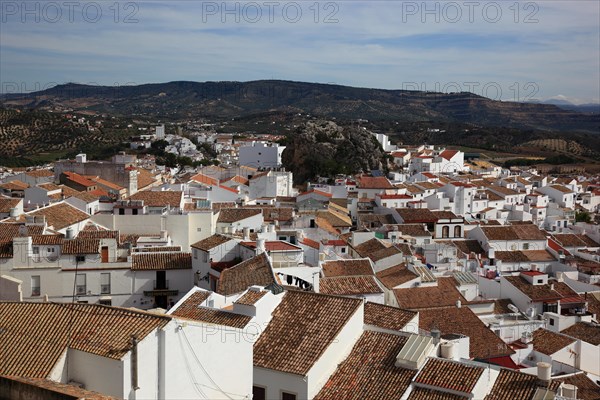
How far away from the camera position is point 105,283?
19.4 m

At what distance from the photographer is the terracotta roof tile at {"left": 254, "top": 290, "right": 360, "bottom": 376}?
12.1 metres

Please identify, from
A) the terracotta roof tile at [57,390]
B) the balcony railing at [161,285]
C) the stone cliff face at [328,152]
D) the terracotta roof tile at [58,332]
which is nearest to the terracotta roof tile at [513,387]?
the terracotta roof tile at [58,332]

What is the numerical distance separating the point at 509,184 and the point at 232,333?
52.1m

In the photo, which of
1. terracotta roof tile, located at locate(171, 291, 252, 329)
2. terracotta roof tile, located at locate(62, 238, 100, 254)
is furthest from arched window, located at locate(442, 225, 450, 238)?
terracotta roof tile, located at locate(171, 291, 252, 329)

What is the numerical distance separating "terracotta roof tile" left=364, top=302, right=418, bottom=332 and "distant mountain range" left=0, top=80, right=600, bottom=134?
126m

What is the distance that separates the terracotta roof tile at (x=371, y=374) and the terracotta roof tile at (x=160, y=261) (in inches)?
336

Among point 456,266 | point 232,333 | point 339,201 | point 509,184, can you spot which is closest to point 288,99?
point 509,184

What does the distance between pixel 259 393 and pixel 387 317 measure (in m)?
3.40

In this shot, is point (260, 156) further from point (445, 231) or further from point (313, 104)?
point (313, 104)

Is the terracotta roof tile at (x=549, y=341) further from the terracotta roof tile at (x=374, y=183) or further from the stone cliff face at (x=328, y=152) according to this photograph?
the stone cliff face at (x=328, y=152)

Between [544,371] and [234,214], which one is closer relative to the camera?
[544,371]

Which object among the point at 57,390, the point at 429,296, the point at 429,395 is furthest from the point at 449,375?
the point at 429,296

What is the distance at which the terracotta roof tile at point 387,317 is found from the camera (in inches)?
544

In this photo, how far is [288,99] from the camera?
183875 mm
